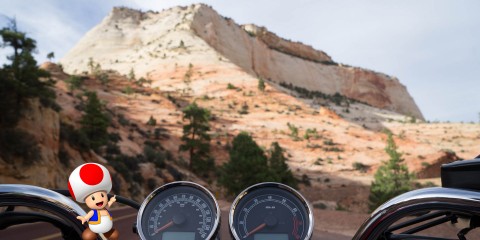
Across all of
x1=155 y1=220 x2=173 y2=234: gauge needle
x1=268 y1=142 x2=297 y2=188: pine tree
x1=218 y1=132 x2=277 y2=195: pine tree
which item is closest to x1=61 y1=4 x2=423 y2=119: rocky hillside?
x1=268 y1=142 x2=297 y2=188: pine tree

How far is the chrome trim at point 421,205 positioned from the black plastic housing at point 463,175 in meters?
0.05

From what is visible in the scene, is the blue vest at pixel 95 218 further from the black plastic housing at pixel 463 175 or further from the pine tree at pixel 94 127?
the pine tree at pixel 94 127

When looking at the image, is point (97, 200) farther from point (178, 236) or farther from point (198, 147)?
point (198, 147)

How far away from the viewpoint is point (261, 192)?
10.00 ft

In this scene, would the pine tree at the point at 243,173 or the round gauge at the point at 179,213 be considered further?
the pine tree at the point at 243,173

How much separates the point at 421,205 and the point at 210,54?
91.9m

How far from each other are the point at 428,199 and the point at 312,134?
195ft

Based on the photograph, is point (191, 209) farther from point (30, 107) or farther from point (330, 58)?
point (330, 58)

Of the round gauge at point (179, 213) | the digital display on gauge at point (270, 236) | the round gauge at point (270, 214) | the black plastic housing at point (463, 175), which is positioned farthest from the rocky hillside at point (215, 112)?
the black plastic housing at point (463, 175)

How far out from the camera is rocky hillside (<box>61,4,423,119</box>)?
305 feet

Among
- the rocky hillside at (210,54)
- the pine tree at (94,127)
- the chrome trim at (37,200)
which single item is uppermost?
the rocky hillside at (210,54)

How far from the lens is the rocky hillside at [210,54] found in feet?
305

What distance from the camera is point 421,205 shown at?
175 centimetres

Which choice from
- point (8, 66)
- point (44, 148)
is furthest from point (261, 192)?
point (8, 66)
